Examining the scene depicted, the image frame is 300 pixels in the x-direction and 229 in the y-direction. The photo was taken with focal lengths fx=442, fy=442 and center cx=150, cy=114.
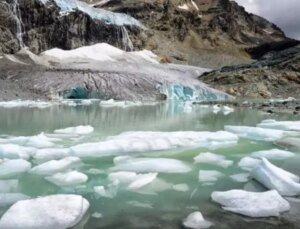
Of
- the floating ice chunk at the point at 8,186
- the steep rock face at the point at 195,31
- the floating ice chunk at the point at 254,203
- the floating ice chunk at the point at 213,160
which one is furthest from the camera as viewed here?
the steep rock face at the point at 195,31

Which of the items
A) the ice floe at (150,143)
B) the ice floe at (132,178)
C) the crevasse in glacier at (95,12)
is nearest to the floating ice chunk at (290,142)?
the ice floe at (150,143)

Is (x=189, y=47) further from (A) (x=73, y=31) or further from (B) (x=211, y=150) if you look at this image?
(B) (x=211, y=150)

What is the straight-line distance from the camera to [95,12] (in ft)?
194

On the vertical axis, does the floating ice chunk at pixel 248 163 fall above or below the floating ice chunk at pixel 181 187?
above

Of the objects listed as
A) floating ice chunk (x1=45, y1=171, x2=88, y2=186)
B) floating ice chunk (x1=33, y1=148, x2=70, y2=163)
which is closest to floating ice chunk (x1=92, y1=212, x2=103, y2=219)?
floating ice chunk (x1=45, y1=171, x2=88, y2=186)

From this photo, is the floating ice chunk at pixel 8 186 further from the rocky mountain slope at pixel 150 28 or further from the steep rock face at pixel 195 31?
the steep rock face at pixel 195 31

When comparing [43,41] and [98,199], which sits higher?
[43,41]

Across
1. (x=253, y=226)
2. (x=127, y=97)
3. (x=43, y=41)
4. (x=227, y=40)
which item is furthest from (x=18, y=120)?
(x=227, y=40)

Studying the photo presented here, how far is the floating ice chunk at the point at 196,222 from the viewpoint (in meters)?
4.30

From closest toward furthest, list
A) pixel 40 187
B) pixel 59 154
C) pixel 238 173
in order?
pixel 40 187, pixel 238 173, pixel 59 154

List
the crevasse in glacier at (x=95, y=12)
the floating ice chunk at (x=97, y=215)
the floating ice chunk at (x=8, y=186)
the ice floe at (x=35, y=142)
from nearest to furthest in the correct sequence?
1. the floating ice chunk at (x=97, y=215)
2. the floating ice chunk at (x=8, y=186)
3. the ice floe at (x=35, y=142)
4. the crevasse in glacier at (x=95, y=12)

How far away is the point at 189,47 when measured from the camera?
7469cm

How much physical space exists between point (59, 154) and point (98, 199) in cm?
263

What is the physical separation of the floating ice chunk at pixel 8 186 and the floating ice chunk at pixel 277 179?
317 centimetres
